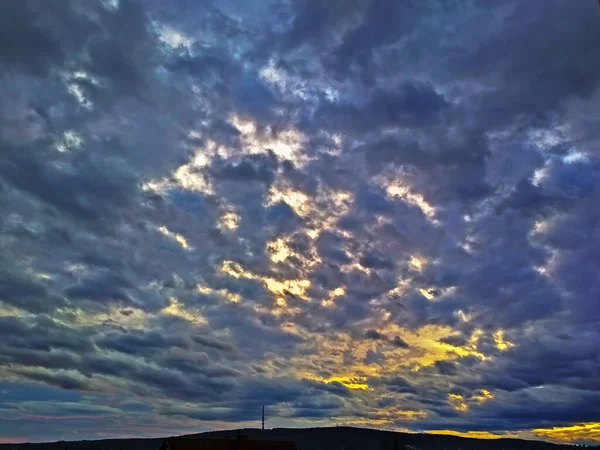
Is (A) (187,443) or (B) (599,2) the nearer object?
(B) (599,2)

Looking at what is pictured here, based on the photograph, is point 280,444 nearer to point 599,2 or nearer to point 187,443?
point 187,443

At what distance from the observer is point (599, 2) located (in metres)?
9.98

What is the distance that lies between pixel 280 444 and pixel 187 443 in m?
19.7

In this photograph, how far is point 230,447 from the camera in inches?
4540

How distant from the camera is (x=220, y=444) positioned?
115688 mm

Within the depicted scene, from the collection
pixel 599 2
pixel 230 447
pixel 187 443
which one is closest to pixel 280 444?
pixel 230 447

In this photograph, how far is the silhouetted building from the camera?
11119cm

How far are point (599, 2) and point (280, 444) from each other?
12193cm

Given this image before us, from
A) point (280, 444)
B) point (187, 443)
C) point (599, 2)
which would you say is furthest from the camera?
point (280, 444)

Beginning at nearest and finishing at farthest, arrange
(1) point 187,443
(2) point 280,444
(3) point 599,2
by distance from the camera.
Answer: (3) point 599,2, (1) point 187,443, (2) point 280,444

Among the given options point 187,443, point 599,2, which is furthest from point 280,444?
point 599,2

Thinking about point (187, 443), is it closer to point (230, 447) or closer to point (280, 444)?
point (230, 447)

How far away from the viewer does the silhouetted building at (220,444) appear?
111 meters

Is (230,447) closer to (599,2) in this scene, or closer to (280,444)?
(280,444)
